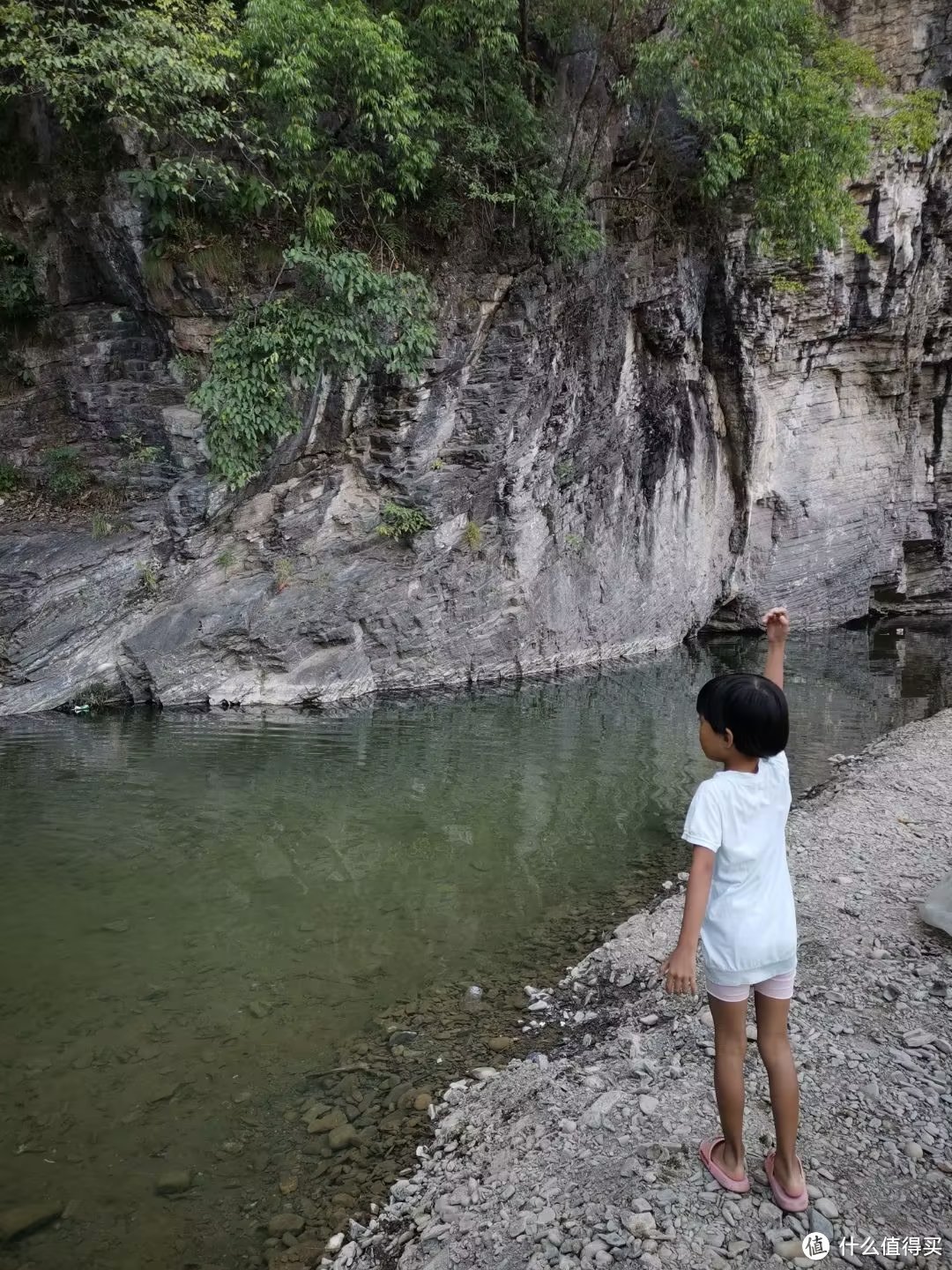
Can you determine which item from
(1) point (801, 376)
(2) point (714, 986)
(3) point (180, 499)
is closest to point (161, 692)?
(3) point (180, 499)

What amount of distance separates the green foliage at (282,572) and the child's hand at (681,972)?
11.0 m

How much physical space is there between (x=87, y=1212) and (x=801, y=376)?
19522 millimetres

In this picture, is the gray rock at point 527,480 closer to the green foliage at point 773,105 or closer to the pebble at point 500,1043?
the green foliage at point 773,105

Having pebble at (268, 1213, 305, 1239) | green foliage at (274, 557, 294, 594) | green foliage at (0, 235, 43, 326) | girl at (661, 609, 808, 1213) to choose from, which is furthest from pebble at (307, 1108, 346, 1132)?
green foliage at (0, 235, 43, 326)

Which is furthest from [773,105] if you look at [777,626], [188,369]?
[777,626]

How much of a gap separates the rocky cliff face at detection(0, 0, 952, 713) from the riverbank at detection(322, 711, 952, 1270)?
30.2ft

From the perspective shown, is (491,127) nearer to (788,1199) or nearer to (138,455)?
(138,455)

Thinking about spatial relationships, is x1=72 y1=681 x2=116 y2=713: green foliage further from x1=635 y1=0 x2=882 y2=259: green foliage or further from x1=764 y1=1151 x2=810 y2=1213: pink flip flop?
x1=635 y1=0 x2=882 y2=259: green foliage

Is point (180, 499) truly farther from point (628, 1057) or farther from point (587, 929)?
point (628, 1057)

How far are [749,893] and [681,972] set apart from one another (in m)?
0.37

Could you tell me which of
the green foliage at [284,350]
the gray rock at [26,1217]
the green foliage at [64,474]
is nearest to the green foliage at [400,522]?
the green foliage at [284,350]

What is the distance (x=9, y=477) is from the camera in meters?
12.3

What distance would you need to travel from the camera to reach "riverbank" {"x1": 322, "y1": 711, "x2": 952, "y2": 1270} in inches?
103

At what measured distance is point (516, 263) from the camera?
14.0 m
